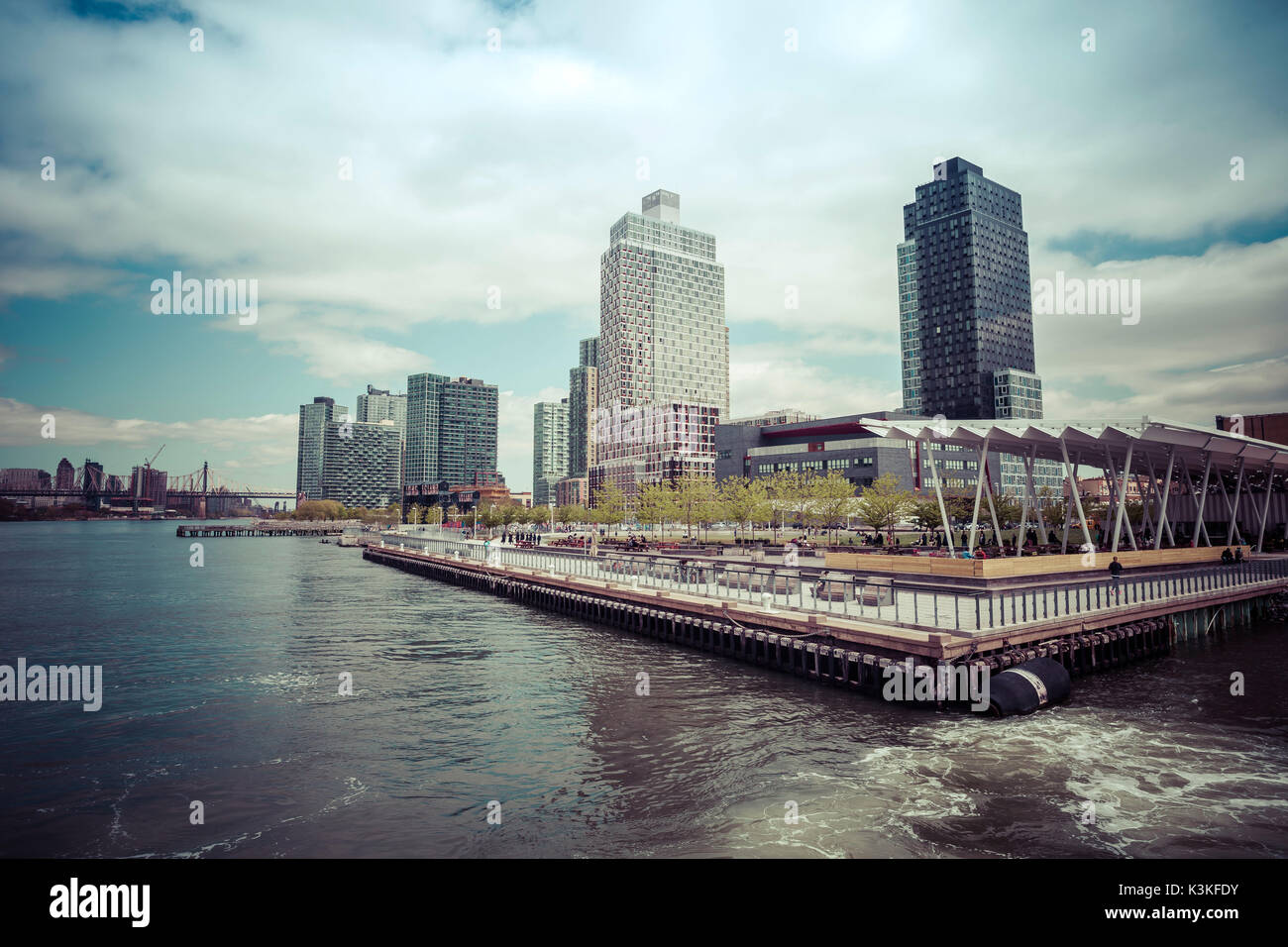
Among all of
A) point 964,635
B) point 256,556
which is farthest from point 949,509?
point 256,556

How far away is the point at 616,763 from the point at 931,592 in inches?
662

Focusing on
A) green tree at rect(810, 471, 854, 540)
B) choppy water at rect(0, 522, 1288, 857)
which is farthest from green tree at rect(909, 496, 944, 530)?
choppy water at rect(0, 522, 1288, 857)

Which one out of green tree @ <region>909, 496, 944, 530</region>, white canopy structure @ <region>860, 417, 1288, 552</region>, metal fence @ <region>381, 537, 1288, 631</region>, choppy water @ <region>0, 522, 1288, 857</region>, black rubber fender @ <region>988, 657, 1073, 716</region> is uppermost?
white canopy structure @ <region>860, 417, 1288, 552</region>

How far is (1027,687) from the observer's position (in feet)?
69.8

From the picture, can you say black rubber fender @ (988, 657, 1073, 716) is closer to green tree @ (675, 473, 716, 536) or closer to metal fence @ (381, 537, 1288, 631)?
metal fence @ (381, 537, 1288, 631)

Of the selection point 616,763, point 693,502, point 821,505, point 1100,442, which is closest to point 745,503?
point 821,505

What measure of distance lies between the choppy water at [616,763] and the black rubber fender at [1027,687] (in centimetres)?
47

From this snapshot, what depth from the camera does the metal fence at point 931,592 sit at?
25.2m

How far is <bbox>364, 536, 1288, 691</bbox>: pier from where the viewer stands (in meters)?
23.4

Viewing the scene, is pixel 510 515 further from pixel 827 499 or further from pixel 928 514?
pixel 928 514

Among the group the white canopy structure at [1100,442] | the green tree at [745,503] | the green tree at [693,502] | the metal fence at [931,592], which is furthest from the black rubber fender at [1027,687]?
the green tree at [693,502]

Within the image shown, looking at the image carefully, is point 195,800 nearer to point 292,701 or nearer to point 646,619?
point 292,701

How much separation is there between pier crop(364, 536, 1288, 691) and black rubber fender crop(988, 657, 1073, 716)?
0.79 metres
